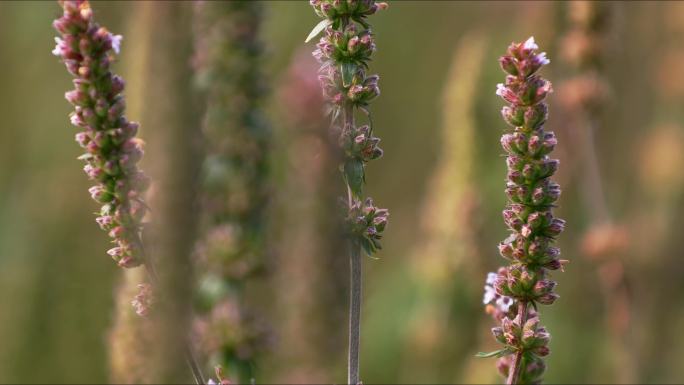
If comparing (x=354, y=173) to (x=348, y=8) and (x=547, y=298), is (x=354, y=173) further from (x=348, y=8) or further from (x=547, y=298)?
(x=547, y=298)

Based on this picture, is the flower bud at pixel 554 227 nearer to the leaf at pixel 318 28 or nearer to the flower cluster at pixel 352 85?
the flower cluster at pixel 352 85

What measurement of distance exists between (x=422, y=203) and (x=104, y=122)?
712 centimetres

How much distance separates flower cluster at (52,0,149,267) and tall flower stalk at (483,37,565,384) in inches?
35.6

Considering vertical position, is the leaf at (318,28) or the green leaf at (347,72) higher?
the leaf at (318,28)

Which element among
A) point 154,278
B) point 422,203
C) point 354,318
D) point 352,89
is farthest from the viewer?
point 422,203

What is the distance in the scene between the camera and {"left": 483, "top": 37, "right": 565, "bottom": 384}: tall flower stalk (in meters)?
2.44

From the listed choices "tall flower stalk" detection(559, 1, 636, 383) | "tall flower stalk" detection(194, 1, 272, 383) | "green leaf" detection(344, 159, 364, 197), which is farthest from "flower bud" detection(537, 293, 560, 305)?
"tall flower stalk" detection(559, 1, 636, 383)

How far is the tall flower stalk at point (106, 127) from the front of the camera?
7.44 feet

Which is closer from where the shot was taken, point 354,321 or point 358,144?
point 354,321

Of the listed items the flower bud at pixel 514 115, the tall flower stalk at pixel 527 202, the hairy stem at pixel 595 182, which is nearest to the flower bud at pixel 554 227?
→ the tall flower stalk at pixel 527 202

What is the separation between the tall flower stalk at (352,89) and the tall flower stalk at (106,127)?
0.49 meters

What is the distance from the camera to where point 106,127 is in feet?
7.57

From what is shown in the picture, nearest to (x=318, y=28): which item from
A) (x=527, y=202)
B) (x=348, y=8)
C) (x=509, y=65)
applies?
(x=348, y=8)

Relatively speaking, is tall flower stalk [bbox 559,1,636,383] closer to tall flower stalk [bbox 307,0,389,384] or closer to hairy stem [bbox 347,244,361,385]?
tall flower stalk [bbox 307,0,389,384]
